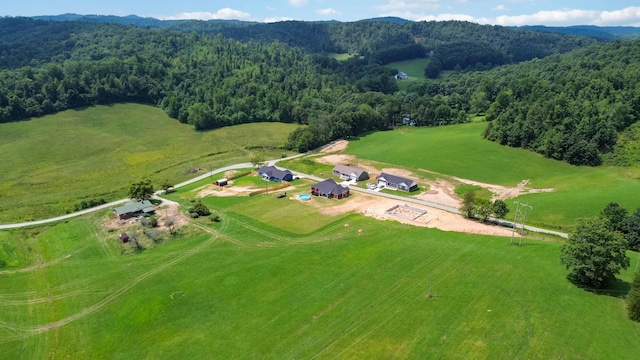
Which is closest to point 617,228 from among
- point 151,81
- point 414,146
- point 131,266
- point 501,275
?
point 501,275

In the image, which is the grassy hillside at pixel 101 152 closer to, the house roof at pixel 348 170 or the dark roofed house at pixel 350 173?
the house roof at pixel 348 170

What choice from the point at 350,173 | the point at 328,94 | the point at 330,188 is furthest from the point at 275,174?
the point at 328,94

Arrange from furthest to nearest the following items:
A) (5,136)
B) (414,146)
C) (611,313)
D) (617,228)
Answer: (5,136) → (414,146) → (617,228) → (611,313)

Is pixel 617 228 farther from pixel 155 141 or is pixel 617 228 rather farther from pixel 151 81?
pixel 151 81

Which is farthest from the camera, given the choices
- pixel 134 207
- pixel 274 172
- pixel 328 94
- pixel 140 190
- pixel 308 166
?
pixel 328 94

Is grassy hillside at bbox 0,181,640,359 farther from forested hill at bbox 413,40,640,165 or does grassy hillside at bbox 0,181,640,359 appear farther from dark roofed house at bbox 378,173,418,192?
forested hill at bbox 413,40,640,165

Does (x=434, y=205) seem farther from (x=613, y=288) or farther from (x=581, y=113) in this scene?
(x=581, y=113)
